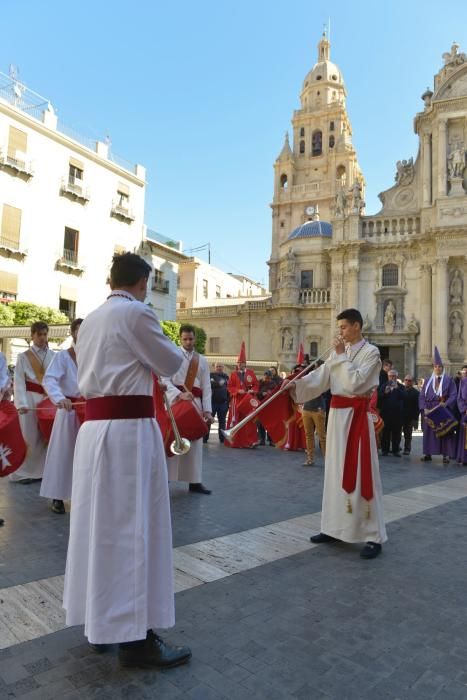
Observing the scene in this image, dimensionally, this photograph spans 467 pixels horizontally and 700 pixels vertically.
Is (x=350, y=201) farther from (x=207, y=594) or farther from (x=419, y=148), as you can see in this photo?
(x=207, y=594)

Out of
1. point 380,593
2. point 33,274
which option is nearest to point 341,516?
point 380,593

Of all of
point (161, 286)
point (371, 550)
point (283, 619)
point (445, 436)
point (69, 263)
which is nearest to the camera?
point (283, 619)

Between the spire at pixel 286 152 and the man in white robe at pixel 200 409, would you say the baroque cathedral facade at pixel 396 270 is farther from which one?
the man in white robe at pixel 200 409

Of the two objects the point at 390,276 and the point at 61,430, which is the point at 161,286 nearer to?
the point at 390,276

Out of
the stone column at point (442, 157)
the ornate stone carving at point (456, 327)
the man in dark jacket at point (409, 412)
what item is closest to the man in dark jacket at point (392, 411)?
the man in dark jacket at point (409, 412)

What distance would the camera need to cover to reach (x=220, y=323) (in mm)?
41750

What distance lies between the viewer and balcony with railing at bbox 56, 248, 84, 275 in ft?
90.4

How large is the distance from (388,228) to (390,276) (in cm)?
335

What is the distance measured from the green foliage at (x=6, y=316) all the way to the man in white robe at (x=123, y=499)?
21485 millimetres

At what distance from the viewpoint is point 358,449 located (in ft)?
16.2

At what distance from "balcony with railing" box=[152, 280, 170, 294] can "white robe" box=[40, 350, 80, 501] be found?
89.9 feet

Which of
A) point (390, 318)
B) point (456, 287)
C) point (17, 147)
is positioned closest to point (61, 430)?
point (17, 147)

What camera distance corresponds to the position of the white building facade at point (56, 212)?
82.7 ft

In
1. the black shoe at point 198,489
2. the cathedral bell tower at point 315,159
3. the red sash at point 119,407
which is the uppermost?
the cathedral bell tower at point 315,159
